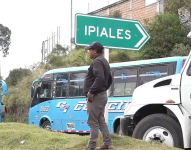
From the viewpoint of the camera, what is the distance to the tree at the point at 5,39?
45812 millimetres

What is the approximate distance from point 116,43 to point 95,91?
4.68 ft

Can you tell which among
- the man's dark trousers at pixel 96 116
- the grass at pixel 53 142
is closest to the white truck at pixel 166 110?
the grass at pixel 53 142

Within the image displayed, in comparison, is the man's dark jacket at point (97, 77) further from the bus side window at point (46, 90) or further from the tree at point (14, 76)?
the tree at point (14, 76)

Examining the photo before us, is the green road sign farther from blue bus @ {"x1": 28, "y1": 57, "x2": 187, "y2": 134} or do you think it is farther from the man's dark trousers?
blue bus @ {"x1": 28, "y1": 57, "x2": 187, "y2": 134}

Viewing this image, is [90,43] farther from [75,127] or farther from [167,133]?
[75,127]

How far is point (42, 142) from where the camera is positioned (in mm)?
6660

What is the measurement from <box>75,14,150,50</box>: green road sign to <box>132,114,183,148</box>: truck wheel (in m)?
1.45

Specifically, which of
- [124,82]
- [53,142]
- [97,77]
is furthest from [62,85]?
[97,77]

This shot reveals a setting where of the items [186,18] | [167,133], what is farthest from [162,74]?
[186,18]

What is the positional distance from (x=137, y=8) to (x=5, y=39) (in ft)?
72.5

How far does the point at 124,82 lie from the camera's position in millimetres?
11922

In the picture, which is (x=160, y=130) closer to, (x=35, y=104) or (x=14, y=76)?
(x=35, y=104)

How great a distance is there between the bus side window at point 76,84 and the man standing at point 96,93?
7.44 m

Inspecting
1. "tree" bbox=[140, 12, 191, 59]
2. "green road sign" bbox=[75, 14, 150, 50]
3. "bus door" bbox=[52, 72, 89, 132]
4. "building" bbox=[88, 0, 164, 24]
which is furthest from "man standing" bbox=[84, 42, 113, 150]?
"building" bbox=[88, 0, 164, 24]
